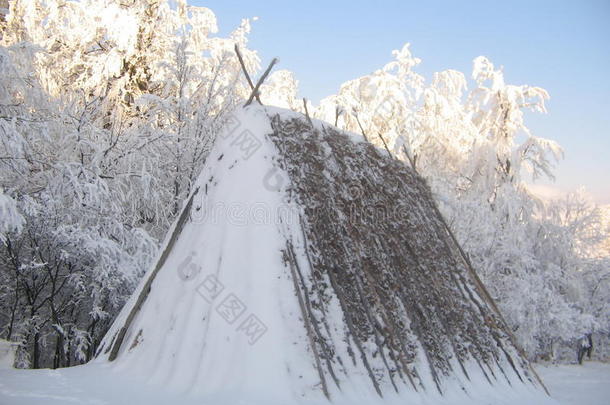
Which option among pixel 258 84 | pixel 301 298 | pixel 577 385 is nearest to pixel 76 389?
pixel 301 298

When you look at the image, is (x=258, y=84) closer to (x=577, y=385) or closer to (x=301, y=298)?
(x=301, y=298)

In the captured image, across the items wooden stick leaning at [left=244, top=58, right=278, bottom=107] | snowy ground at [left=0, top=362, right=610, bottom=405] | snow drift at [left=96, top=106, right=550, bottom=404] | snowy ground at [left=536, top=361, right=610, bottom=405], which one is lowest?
snowy ground at [left=536, top=361, right=610, bottom=405]

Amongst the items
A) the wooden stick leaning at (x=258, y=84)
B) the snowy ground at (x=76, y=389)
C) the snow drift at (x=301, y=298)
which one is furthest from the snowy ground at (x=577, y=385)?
the wooden stick leaning at (x=258, y=84)

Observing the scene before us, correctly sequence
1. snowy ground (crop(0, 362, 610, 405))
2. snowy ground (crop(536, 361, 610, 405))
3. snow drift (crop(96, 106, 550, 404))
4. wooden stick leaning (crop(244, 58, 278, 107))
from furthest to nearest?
snowy ground (crop(536, 361, 610, 405)) < wooden stick leaning (crop(244, 58, 278, 107)) < snow drift (crop(96, 106, 550, 404)) < snowy ground (crop(0, 362, 610, 405))

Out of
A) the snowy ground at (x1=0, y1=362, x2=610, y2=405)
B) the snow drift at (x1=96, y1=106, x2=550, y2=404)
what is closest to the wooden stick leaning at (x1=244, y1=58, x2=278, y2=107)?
the snow drift at (x1=96, y1=106, x2=550, y2=404)

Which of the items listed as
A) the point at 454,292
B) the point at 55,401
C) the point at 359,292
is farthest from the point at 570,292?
the point at 55,401

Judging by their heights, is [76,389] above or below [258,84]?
below

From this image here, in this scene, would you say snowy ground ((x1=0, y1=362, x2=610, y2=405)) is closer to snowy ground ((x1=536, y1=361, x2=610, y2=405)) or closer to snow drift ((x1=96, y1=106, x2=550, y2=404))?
snow drift ((x1=96, y1=106, x2=550, y2=404))

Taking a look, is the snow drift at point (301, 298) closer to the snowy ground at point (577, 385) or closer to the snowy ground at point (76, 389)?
the snowy ground at point (76, 389)

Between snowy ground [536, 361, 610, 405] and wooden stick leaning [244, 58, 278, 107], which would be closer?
wooden stick leaning [244, 58, 278, 107]

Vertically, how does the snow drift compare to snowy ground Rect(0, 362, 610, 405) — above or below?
above

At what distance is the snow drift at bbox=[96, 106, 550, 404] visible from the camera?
4270 mm

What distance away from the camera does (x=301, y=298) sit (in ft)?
15.0

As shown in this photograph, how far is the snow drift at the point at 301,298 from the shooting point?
4.27 meters
